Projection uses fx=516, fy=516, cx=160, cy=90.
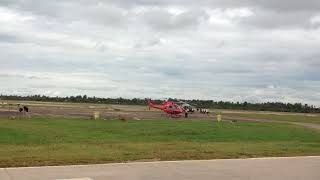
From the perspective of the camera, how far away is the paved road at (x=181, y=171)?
9.75 meters

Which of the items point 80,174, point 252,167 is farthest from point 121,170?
point 252,167

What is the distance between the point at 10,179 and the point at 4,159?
3468 millimetres

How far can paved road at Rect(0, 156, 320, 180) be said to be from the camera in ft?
32.0

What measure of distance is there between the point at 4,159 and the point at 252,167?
5870mm

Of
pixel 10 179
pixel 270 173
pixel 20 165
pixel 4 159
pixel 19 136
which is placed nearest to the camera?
pixel 10 179

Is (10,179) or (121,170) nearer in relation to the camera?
(10,179)

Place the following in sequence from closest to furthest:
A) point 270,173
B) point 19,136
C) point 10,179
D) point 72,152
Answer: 1. point 10,179
2. point 270,173
3. point 72,152
4. point 19,136

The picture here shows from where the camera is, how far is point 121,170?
34.4 feet

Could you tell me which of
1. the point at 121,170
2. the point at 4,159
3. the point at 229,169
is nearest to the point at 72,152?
the point at 4,159

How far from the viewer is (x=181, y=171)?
10633 millimetres

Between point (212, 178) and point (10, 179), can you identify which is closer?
point (10, 179)

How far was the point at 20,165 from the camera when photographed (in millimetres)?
11391

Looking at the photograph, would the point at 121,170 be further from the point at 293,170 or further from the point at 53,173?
the point at 293,170

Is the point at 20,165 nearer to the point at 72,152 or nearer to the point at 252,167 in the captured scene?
the point at 72,152
